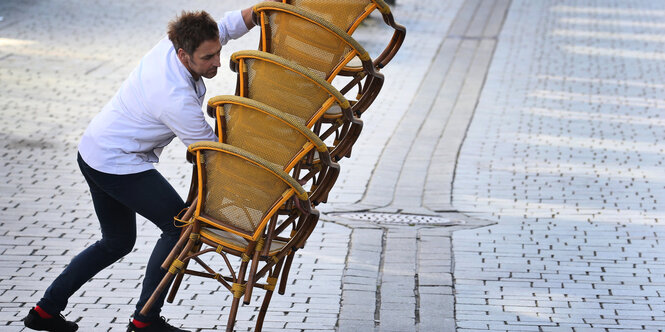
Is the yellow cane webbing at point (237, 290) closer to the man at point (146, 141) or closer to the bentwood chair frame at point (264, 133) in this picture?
the man at point (146, 141)

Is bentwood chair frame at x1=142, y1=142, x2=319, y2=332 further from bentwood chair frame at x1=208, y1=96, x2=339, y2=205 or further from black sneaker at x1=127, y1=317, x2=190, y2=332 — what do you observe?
black sneaker at x1=127, y1=317, x2=190, y2=332

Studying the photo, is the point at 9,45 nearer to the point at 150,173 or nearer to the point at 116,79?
the point at 116,79

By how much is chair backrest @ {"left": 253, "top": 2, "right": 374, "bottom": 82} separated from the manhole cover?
344 cm

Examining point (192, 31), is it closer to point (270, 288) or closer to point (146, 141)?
point (146, 141)

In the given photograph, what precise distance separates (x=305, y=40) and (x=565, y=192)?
4.86 meters

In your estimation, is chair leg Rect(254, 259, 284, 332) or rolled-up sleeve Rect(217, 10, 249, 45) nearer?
chair leg Rect(254, 259, 284, 332)

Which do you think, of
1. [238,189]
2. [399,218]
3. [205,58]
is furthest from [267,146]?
[399,218]

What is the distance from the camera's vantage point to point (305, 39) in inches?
198

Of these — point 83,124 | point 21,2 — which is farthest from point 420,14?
point 83,124

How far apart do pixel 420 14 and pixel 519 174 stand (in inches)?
475

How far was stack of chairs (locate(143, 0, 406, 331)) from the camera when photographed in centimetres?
469

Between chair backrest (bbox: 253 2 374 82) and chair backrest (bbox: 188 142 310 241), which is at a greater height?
chair backrest (bbox: 253 2 374 82)

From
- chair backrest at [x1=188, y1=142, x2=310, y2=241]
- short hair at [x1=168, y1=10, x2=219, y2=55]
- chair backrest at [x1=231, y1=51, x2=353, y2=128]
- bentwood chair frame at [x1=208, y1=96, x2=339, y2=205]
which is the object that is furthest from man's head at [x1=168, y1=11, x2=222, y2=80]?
chair backrest at [x1=188, y1=142, x2=310, y2=241]

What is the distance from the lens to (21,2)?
65.4 feet
